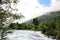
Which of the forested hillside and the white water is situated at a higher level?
the forested hillside

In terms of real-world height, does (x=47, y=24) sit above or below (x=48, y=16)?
below

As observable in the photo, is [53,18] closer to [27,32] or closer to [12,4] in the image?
[27,32]

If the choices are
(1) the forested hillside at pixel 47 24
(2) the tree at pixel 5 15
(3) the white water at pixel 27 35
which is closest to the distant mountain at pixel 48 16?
(1) the forested hillside at pixel 47 24

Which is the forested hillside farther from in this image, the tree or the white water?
the tree

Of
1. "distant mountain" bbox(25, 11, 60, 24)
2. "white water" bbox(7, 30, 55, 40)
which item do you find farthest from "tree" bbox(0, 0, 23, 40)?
"distant mountain" bbox(25, 11, 60, 24)

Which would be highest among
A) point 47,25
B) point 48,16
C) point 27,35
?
point 48,16

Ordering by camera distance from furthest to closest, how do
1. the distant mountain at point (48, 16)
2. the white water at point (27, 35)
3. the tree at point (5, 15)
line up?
the distant mountain at point (48, 16), the white water at point (27, 35), the tree at point (5, 15)

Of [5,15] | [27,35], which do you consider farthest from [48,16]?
[5,15]

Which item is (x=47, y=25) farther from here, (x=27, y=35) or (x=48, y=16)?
(x=27, y=35)

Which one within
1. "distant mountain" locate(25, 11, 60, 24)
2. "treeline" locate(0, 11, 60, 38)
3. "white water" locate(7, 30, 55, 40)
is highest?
"distant mountain" locate(25, 11, 60, 24)

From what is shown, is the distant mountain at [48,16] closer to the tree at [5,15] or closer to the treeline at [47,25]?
the treeline at [47,25]

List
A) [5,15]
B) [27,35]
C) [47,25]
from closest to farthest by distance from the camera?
[5,15] → [27,35] → [47,25]

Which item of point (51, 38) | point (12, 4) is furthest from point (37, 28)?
point (12, 4)

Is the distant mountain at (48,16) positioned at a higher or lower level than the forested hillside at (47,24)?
higher
